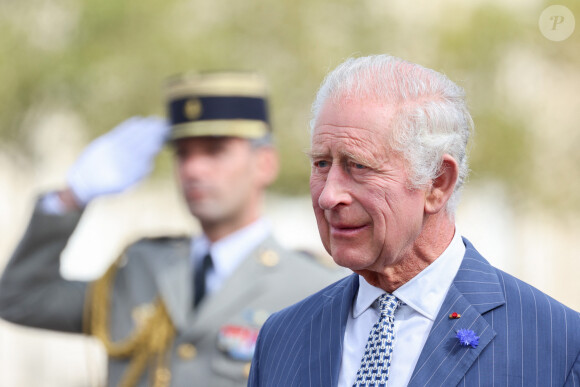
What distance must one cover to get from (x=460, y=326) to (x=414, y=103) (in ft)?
1.74

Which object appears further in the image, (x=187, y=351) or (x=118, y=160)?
(x=118, y=160)

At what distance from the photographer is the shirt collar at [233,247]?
4.53 meters

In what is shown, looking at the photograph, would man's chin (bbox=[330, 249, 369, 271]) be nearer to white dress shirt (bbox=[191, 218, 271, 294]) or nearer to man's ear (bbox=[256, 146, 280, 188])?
white dress shirt (bbox=[191, 218, 271, 294])

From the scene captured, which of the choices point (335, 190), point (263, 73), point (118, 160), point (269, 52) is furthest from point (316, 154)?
point (269, 52)

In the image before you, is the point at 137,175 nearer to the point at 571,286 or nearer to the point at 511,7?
the point at 511,7

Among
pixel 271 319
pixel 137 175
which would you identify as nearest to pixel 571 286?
pixel 137 175

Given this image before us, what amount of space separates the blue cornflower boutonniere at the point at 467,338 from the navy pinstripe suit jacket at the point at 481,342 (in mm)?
12

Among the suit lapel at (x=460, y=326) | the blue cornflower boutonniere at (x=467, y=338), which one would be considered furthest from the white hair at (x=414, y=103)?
Answer: the blue cornflower boutonniere at (x=467, y=338)

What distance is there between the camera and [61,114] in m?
10.6

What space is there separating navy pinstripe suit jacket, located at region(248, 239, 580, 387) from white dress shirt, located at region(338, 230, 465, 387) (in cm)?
3

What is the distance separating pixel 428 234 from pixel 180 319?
2.18m

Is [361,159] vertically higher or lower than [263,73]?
lower

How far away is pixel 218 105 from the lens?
4.78 m

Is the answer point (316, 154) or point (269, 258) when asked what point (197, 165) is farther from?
point (316, 154)
